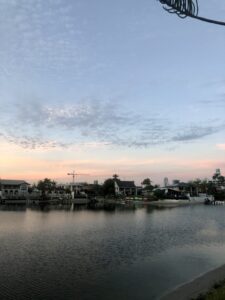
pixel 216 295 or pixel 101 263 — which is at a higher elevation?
pixel 216 295

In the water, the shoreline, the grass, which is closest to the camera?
the grass

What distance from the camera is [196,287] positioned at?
24750 mm

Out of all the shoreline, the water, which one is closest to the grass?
the shoreline

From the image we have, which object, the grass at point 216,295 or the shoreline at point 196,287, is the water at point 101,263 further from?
the grass at point 216,295

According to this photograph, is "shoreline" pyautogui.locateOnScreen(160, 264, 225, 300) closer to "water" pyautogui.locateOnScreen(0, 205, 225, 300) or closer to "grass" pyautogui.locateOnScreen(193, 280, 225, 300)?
"grass" pyautogui.locateOnScreen(193, 280, 225, 300)

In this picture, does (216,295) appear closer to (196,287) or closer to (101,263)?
(196,287)

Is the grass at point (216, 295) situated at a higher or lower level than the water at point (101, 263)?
higher

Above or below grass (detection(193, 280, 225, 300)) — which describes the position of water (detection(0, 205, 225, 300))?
below

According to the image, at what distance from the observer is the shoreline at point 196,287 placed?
2283cm

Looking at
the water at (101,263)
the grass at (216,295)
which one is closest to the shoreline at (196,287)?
the grass at (216,295)

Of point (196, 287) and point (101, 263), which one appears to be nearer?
point (196, 287)

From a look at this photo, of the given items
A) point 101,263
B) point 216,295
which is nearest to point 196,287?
point 216,295

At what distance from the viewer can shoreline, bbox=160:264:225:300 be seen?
74.9 feet

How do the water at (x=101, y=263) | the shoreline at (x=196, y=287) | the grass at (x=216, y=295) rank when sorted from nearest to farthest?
the grass at (x=216, y=295) < the shoreline at (x=196, y=287) < the water at (x=101, y=263)
